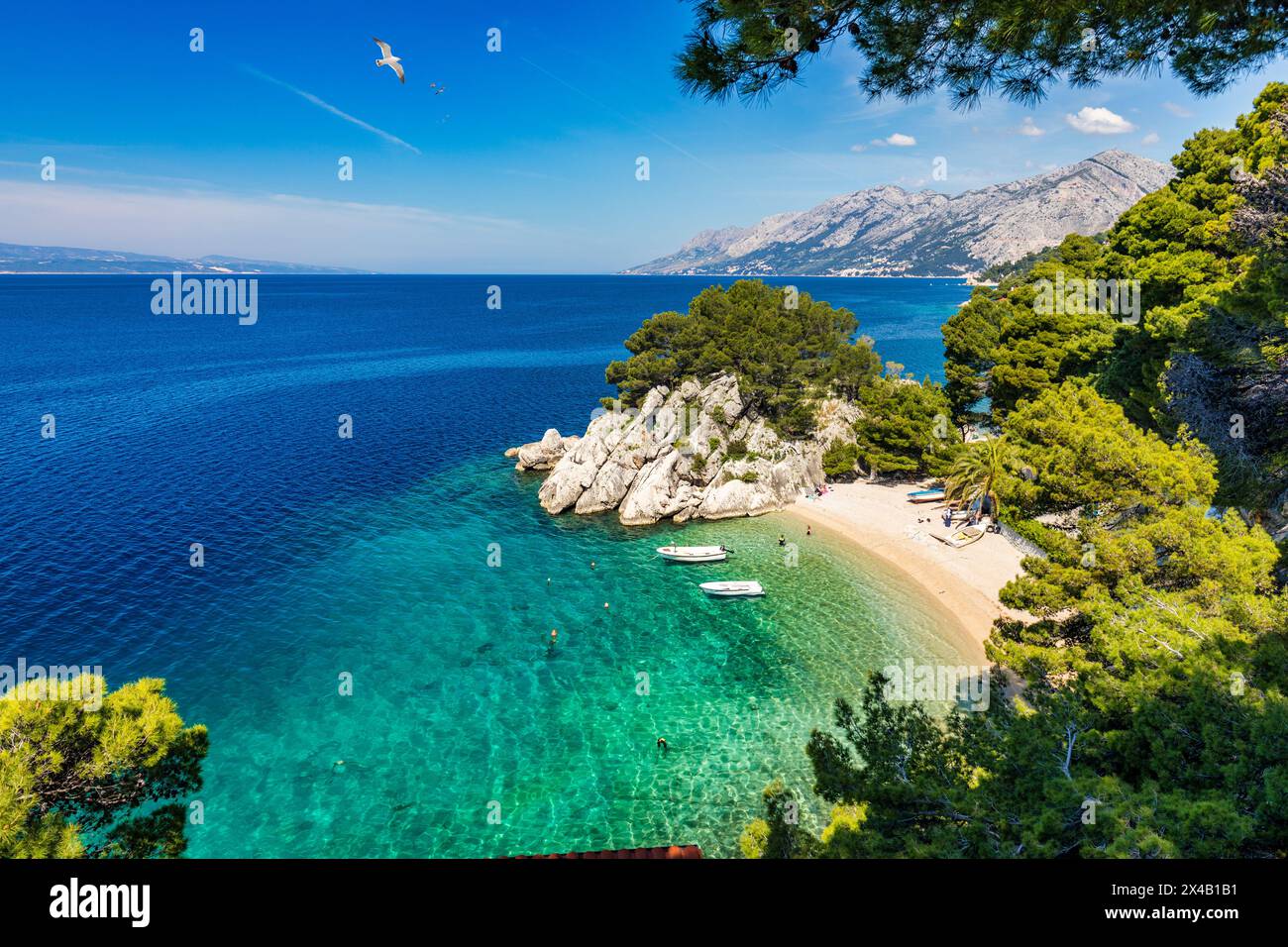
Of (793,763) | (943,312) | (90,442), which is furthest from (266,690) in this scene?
(943,312)

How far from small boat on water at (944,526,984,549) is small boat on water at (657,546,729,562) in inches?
588

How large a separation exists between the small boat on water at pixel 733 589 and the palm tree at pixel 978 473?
674 inches

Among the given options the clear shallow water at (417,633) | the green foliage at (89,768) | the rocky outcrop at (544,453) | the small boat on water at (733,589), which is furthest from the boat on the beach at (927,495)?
the green foliage at (89,768)

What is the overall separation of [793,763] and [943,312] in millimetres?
191336

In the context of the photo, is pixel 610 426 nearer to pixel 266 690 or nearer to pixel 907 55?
pixel 266 690

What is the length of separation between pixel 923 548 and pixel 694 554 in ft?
49.9

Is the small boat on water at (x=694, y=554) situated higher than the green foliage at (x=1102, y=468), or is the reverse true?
the green foliage at (x=1102, y=468)

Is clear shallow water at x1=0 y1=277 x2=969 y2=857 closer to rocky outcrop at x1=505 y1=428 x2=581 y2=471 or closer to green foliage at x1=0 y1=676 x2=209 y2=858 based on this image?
rocky outcrop at x1=505 y1=428 x2=581 y2=471

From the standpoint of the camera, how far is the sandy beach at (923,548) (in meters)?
31.4

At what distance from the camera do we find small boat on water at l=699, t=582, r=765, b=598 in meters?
33.3

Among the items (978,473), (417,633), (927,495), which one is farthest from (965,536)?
(417,633)

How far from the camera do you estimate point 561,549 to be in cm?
3916

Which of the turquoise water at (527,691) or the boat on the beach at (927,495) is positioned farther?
the boat on the beach at (927,495)

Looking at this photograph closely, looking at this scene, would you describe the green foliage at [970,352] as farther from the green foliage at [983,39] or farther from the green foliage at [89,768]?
the green foliage at [89,768]
